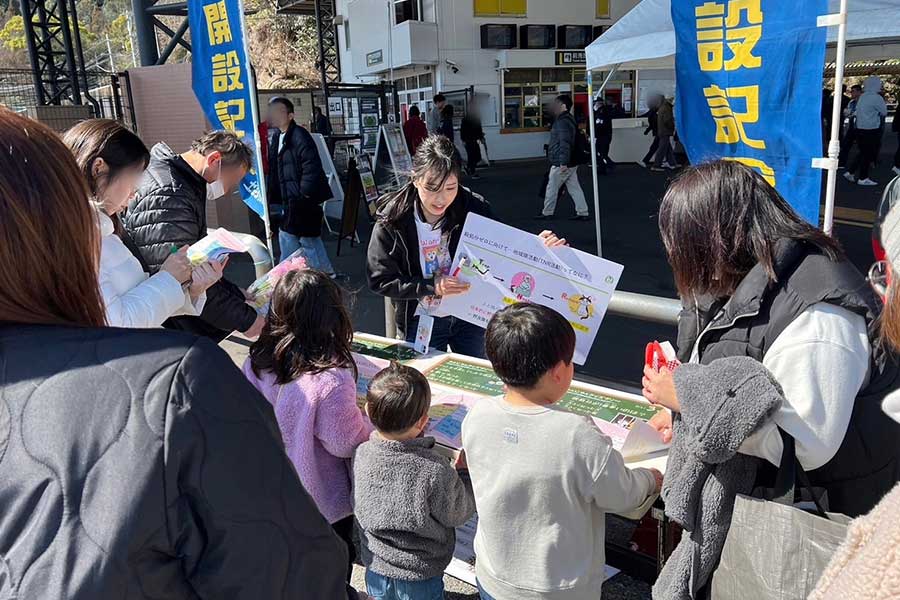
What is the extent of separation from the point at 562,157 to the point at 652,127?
295 inches

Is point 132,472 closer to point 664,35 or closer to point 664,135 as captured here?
point 664,35

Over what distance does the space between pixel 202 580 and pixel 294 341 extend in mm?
1447

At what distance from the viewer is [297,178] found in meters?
6.15

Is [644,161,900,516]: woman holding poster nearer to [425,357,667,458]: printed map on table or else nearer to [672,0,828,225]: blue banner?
[425,357,667,458]: printed map on table

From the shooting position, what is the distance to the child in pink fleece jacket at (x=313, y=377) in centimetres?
218

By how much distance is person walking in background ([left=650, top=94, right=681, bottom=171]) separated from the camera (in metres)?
14.4

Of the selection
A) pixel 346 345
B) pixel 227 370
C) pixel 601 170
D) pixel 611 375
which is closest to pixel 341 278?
pixel 611 375

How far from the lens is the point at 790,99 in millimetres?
2947

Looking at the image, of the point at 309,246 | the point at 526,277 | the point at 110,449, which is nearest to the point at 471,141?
the point at 309,246

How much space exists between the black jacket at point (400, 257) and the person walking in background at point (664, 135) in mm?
12478

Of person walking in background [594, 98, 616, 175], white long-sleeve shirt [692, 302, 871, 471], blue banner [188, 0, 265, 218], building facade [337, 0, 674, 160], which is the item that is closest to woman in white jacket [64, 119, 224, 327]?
white long-sleeve shirt [692, 302, 871, 471]

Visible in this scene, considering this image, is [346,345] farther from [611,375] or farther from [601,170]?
[601,170]

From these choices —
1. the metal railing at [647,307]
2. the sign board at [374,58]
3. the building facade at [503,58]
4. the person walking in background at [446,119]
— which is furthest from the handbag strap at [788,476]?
the sign board at [374,58]

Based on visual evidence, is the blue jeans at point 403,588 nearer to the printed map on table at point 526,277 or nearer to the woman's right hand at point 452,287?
the printed map on table at point 526,277
